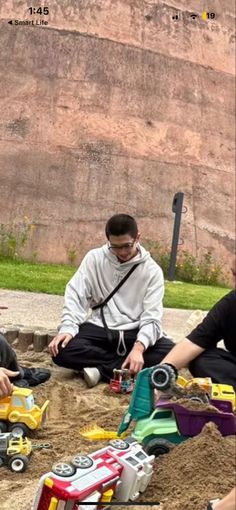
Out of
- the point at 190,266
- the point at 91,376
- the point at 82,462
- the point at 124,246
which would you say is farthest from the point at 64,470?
the point at 190,266

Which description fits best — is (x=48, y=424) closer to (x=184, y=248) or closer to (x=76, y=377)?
(x=76, y=377)

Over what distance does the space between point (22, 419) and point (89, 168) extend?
8835 mm

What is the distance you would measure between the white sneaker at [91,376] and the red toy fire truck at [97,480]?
53.3 inches

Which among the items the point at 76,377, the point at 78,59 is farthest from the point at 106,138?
the point at 76,377

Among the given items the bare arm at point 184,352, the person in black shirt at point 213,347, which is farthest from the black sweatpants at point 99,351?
the bare arm at point 184,352

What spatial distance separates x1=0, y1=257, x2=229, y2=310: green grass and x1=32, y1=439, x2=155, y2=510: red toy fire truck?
4.69 metres

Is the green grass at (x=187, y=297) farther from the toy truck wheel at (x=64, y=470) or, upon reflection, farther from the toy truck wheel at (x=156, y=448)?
the toy truck wheel at (x=64, y=470)

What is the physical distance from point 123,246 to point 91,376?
0.75m

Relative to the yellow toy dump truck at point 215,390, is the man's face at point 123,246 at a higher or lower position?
higher

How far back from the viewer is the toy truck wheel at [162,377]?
1.99 meters

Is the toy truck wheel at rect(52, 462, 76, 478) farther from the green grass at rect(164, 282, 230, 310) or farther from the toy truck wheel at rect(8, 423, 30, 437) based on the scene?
the green grass at rect(164, 282, 230, 310)

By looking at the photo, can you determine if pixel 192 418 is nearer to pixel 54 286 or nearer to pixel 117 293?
pixel 117 293

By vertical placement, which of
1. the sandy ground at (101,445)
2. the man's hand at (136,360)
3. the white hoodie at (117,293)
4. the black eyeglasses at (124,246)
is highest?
the black eyeglasses at (124,246)

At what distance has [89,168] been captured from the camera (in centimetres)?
1075
